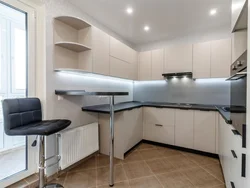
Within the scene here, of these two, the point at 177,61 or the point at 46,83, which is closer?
the point at 46,83

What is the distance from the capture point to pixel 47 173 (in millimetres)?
1837

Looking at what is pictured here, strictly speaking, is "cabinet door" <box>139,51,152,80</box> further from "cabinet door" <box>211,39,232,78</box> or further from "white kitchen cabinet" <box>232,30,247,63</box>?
"white kitchen cabinet" <box>232,30,247,63</box>

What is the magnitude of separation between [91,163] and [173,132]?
166 centimetres

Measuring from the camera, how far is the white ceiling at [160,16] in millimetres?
2160

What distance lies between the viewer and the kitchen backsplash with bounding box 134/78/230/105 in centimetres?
296

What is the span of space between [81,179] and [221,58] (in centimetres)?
311

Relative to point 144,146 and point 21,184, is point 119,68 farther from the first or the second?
point 21,184

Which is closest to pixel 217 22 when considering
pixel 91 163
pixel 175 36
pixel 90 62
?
pixel 175 36

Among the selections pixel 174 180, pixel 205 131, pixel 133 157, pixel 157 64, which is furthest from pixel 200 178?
pixel 157 64

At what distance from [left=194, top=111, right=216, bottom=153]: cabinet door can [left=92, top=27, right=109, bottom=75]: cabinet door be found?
1.87m

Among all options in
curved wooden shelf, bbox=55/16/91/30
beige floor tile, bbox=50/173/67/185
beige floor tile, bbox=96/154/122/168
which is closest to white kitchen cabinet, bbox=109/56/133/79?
curved wooden shelf, bbox=55/16/91/30

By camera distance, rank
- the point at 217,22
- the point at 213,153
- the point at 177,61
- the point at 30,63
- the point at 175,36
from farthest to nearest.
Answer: the point at 175,36
the point at 177,61
the point at 217,22
the point at 213,153
the point at 30,63

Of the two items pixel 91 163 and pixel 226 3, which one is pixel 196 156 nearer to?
pixel 91 163

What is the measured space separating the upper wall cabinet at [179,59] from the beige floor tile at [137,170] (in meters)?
2.03
